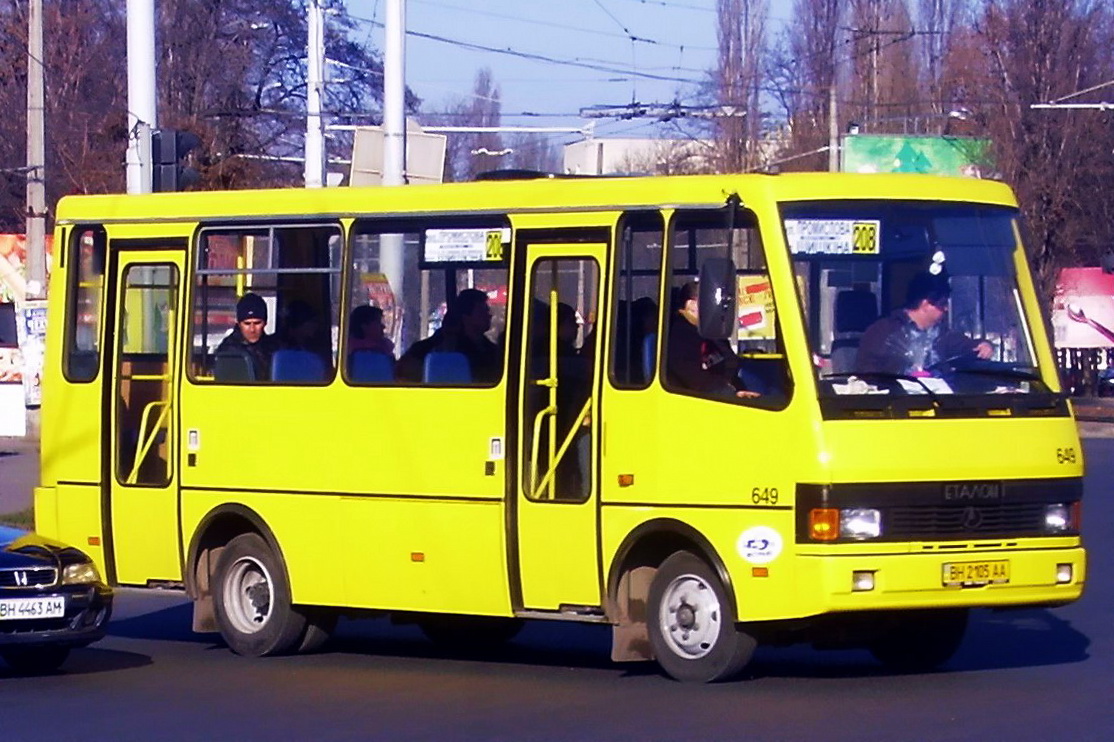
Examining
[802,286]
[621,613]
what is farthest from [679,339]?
[621,613]

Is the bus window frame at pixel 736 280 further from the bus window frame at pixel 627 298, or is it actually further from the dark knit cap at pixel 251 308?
the dark knit cap at pixel 251 308

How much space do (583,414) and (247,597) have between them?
304 centimetres

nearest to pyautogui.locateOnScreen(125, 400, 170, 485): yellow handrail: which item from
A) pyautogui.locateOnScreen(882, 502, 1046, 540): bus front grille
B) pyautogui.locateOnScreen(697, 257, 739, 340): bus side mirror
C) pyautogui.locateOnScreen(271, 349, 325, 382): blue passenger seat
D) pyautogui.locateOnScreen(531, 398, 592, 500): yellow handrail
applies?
pyautogui.locateOnScreen(271, 349, 325, 382): blue passenger seat

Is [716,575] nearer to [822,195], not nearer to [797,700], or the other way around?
[797,700]

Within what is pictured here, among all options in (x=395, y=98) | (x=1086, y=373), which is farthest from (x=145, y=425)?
(x=1086, y=373)

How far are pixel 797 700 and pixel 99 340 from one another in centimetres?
582

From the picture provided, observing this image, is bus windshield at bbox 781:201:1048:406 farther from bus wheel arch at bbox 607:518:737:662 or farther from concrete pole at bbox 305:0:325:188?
concrete pole at bbox 305:0:325:188

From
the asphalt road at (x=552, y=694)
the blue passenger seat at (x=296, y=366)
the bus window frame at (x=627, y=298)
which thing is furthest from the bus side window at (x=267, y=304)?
the bus window frame at (x=627, y=298)

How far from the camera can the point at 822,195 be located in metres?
12.1

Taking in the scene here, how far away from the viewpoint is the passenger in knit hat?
1422cm

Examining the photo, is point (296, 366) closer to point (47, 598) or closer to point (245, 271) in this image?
point (245, 271)

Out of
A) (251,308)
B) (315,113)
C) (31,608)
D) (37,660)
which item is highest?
(315,113)

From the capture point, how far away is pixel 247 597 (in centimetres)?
1437

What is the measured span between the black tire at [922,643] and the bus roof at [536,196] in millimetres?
2408
